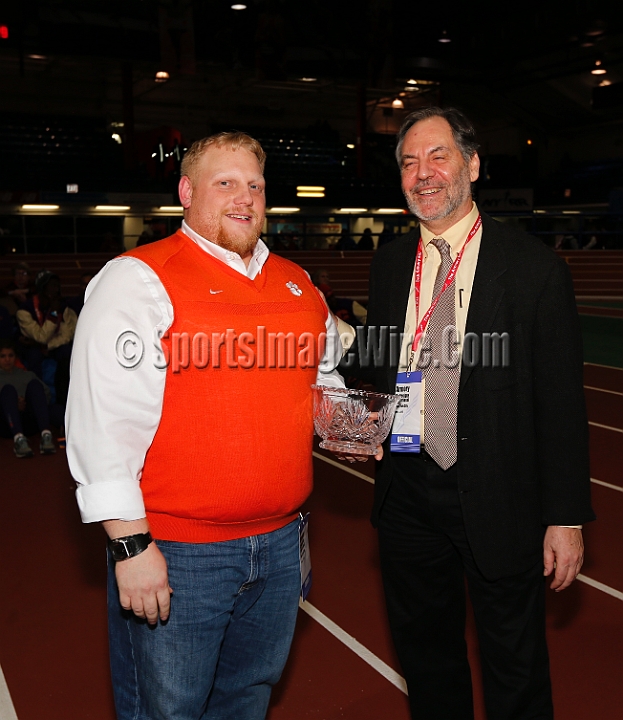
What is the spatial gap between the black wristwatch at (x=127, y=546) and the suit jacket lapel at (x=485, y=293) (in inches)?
40.7

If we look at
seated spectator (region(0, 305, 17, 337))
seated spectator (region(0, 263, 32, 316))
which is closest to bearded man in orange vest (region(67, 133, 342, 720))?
seated spectator (region(0, 305, 17, 337))

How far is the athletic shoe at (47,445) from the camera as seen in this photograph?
20.2 feet

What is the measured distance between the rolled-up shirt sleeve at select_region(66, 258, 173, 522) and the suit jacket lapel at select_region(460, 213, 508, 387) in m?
0.91

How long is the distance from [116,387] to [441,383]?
1.00 metres

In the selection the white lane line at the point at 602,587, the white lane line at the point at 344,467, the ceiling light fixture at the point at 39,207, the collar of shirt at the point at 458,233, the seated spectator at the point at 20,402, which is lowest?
the white lane line at the point at 602,587

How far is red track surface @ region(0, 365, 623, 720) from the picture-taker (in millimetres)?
2867

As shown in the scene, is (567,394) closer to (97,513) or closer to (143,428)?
(143,428)

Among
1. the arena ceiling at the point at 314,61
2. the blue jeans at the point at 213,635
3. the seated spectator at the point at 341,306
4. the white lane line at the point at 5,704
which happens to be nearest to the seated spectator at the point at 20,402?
the seated spectator at the point at 341,306

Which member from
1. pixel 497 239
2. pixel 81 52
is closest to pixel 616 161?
pixel 81 52

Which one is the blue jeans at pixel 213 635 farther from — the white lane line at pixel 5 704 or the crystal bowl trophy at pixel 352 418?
the white lane line at pixel 5 704

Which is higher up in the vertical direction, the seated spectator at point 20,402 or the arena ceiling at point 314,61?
the arena ceiling at point 314,61

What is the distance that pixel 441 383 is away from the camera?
223cm

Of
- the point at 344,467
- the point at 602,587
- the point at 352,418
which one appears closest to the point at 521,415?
the point at 352,418

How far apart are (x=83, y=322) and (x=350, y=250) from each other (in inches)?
814
